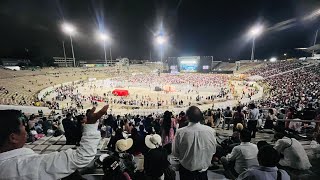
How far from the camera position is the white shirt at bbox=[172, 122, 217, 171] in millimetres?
3539

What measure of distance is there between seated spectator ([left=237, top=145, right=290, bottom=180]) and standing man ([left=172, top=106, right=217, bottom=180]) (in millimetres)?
787

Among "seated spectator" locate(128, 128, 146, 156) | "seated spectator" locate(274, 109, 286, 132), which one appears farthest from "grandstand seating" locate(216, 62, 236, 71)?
"seated spectator" locate(128, 128, 146, 156)

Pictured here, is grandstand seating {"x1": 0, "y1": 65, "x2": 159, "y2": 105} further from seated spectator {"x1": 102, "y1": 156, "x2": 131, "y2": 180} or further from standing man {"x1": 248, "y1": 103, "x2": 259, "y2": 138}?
seated spectator {"x1": 102, "y1": 156, "x2": 131, "y2": 180}

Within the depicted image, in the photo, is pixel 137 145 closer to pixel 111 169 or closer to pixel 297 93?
pixel 111 169

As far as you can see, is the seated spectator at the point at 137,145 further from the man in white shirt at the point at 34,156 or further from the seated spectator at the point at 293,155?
the man in white shirt at the point at 34,156

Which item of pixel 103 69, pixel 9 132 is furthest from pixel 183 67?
pixel 9 132

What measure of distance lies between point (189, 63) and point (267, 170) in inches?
3645

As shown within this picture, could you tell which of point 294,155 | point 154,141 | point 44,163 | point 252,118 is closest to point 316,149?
point 294,155

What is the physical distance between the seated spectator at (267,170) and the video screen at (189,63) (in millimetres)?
90523

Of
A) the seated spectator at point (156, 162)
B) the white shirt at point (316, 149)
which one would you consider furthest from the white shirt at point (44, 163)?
the white shirt at point (316, 149)

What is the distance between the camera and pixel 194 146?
353cm

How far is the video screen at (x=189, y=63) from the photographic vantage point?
91900mm

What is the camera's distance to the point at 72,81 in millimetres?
63750

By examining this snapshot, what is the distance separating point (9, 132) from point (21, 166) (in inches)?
15.6
